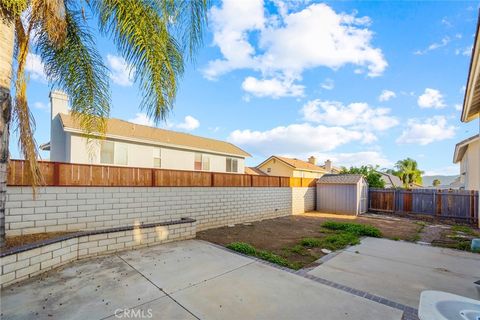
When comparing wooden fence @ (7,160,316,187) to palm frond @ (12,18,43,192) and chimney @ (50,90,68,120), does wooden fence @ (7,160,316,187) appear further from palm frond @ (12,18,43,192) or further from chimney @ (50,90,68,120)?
chimney @ (50,90,68,120)

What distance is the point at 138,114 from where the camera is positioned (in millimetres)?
4027

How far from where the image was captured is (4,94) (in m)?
3.35

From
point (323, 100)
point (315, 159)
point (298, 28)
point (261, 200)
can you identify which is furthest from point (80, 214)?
point (315, 159)

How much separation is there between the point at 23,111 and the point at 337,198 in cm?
1394

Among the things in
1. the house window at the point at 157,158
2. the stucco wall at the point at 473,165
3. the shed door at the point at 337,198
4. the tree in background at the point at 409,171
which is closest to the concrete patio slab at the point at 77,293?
the house window at the point at 157,158

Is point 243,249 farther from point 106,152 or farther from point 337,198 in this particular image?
point 337,198

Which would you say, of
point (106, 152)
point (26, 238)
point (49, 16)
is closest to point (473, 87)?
point (49, 16)

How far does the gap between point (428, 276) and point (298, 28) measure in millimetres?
7270

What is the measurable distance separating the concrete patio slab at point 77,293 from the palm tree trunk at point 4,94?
0.96m

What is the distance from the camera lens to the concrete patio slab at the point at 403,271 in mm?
3656

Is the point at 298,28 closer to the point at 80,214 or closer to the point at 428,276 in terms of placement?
the point at 428,276

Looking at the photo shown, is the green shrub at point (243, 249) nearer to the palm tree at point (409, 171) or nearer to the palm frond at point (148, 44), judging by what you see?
the palm frond at point (148, 44)

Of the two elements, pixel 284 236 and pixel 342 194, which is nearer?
pixel 284 236

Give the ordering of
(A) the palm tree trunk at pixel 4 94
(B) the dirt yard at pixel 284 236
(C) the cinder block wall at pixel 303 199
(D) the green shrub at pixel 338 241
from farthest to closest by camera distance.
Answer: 1. (C) the cinder block wall at pixel 303 199
2. (D) the green shrub at pixel 338 241
3. (B) the dirt yard at pixel 284 236
4. (A) the palm tree trunk at pixel 4 94
